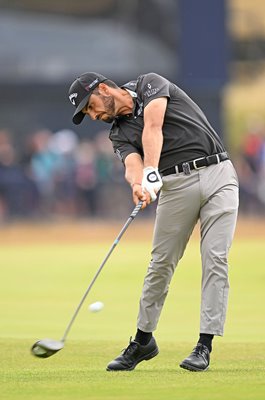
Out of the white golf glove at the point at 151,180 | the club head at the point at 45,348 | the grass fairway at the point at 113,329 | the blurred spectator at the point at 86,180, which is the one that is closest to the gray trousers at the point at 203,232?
the white golf glove at the point at 151,180

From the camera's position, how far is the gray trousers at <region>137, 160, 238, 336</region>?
8391 mm

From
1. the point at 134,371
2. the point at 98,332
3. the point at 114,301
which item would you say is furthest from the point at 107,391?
the point at 114,301

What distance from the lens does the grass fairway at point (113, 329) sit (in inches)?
293

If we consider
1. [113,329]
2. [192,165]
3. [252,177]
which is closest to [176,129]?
[192,165]

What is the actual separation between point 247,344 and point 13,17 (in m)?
21.4

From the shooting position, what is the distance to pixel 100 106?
851 centimetres

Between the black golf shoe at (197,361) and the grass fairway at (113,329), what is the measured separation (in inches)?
2.7

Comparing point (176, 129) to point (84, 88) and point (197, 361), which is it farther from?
point (197, 361)

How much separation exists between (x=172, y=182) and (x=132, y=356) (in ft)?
4.23

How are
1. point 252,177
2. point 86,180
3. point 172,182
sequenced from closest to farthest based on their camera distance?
point 172,182
point 86,180
point 252,177

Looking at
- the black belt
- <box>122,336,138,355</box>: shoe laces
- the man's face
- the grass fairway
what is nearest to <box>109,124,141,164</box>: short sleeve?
the man's face

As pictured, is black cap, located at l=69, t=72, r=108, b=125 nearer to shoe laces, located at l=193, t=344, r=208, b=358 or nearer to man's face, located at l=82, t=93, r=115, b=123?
man's face, located at l=82, t=93, r=115, b=123

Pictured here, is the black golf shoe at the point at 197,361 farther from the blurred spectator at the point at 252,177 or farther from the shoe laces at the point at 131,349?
the blurred spectator at the point at 252,177

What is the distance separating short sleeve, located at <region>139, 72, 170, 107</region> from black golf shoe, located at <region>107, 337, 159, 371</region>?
1.76 meters
